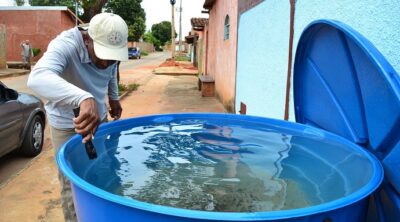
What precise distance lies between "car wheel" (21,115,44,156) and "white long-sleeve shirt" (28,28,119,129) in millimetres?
3445

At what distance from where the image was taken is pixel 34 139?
6230 mm

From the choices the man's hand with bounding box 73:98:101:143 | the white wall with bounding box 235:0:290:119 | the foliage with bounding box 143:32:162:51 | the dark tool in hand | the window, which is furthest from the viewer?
the foliage with bounding box 143:32:162:51

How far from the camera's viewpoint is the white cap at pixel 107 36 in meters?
2.41

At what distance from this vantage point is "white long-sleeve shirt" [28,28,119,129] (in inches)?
82.6

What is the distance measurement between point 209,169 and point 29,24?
29486 millimetres

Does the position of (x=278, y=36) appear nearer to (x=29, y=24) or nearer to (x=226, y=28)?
(x=226, y=28)

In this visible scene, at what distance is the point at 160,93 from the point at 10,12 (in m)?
19.8

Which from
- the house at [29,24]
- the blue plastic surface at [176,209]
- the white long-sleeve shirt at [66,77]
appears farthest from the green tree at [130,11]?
the blue plastic surface at [176,209]

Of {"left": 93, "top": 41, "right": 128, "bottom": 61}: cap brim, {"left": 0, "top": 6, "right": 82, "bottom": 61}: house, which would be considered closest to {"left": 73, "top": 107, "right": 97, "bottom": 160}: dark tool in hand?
{"left": 93, "top": 41, "right": 128, "bottom": 61}: cap brim

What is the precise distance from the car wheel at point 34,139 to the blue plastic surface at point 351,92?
462 centimetres

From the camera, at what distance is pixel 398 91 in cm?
160

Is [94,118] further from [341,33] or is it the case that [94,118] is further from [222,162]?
[341,33]

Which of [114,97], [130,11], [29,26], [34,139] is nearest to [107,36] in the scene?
[114,97]

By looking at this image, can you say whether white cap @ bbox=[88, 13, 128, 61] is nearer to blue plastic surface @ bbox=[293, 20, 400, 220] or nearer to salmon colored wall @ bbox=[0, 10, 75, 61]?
blue plastic surface @ bbox=[293, 20, 400, 220]
